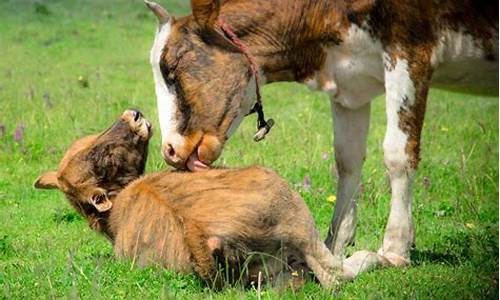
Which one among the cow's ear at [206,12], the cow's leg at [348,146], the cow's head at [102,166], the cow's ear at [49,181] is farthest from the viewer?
the cow's leg at [348,146]

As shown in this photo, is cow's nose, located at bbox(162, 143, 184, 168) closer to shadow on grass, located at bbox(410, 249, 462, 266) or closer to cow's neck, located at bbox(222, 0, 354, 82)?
cow's neck, located at bbox(222, 0, 354, 82)

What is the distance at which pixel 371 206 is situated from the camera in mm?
8680

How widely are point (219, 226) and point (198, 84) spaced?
1.70 metres

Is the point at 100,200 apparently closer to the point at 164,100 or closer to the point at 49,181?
the point at 49,181

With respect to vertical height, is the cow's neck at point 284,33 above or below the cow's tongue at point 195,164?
above

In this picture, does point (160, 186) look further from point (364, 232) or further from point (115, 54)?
point (115, 54)

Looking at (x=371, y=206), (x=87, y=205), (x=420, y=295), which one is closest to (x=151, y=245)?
(x=87, y=205)

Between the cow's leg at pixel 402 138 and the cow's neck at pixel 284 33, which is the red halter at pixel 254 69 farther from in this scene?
the cow's leg at pixel 402 138

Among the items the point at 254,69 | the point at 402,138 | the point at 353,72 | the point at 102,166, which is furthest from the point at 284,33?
the point at 102,166

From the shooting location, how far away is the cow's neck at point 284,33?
7.36 metres

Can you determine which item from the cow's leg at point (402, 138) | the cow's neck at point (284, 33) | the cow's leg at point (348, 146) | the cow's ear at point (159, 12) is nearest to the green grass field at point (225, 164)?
the cow's leg at point (402, 138)

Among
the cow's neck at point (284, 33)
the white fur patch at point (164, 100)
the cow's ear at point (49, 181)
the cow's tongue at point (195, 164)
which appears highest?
the cow's neck at point (284, 33)

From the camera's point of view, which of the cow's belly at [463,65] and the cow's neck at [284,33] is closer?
the cow's belly at [463,65]

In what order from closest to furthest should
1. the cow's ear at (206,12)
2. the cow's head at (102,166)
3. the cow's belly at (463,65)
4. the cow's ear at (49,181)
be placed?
the cow's head at (102,166)
the cow's ear at (49,181)
the cow's belly at (463,65)
the cow's ear at (206,12)
